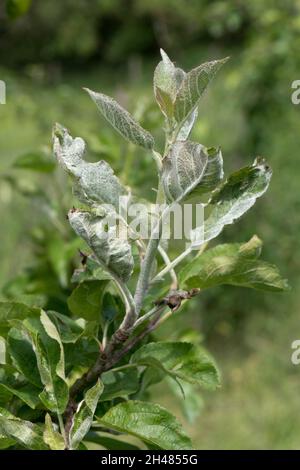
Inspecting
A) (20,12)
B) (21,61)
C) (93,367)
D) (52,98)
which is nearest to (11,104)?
(52,98)

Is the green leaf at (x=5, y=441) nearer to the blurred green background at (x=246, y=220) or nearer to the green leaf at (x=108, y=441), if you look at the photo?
the green leaf at (x=108, y=441)

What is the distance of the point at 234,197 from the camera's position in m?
0.82

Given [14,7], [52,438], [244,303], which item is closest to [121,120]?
[52,438]

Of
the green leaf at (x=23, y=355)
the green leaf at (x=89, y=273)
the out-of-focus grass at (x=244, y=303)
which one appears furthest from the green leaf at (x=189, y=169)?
the out-of-focus grass at (x=244, y=303)

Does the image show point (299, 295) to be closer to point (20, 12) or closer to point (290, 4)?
point (290, 4)

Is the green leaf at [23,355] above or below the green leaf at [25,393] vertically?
above

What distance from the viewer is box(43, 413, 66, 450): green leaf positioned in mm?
749

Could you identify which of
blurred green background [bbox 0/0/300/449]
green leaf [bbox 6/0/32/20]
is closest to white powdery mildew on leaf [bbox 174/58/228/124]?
green leaf [bbox 6/0/32/20]

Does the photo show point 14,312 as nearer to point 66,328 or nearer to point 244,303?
point 66,328

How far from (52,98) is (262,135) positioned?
1.21 meters

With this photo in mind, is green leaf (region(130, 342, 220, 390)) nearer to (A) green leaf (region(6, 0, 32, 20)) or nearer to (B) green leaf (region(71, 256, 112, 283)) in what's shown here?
(B) green leaf (region(71, 256, 112, 283))

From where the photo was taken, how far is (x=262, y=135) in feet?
14.2

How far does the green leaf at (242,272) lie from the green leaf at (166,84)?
0.18 metres

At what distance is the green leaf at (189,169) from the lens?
0.74 m
